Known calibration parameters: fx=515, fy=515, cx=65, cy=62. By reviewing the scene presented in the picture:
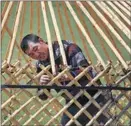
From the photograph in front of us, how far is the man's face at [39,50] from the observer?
Result: 6.81ft

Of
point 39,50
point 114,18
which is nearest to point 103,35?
point 114,18

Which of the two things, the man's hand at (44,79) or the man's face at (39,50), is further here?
the man's face at (39,50)

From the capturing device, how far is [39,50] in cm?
207

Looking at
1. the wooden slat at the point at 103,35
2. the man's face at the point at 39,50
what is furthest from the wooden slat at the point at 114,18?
the man's face at the point at 39,50

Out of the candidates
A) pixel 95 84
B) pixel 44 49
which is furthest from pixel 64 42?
pixel 95 84

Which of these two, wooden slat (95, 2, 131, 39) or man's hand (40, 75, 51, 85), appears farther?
wooden slat (95, 2, 131, 39)

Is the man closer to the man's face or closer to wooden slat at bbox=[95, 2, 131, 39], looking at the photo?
the man's face

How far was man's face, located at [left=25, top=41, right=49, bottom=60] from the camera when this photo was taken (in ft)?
6.81

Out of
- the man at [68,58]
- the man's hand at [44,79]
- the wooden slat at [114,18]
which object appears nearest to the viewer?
the man's hand at [44,79]

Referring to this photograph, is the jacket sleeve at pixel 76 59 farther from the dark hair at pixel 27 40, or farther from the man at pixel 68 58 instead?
the dark hair at pixel 27 40

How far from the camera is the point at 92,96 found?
2104mm

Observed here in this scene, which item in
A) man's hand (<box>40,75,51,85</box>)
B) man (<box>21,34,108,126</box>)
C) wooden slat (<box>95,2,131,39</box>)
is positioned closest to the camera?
man's hand (<box>40,75,51,85</box>)

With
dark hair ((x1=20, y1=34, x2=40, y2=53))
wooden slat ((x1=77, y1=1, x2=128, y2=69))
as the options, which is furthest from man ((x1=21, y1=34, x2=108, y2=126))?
wooden slat ((x1=77, y1=1, x2=128, y2=69))

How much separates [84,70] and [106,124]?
302 millimetres
